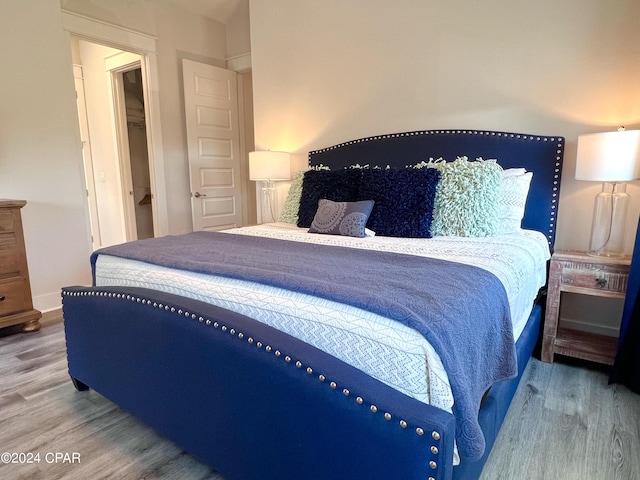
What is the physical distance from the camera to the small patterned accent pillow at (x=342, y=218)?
92.0 inches

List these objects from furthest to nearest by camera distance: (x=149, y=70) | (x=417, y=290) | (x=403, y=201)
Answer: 1. (x=149, y=70)
2. (x=403, y=201)
3. (x=417, y=290)

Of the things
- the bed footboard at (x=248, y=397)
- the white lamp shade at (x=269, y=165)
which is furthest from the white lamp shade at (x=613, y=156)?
the white lamp shade at (x=269, y=165)

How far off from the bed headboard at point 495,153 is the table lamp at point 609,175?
0.87ft

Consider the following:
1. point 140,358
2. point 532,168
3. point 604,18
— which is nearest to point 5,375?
point 140,358

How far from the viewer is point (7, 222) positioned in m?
2.63

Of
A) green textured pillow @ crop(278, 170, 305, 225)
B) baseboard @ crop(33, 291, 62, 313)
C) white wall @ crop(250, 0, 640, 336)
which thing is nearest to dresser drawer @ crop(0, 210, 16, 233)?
baseboard @ crop(33, 291, 62, 313)

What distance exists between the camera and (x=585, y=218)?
244 cm

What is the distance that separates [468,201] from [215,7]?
363 cm

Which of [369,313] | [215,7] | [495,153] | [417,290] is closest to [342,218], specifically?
[495,153]

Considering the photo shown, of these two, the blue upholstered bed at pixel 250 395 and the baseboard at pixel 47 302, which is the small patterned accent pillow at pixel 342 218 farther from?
the baseboard at pixel 47 302

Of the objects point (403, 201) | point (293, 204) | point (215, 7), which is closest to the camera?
point (403, 201)

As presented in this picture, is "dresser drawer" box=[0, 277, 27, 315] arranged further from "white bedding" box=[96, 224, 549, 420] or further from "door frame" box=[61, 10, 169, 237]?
"door frame" box=[61, 10, 169, 237]

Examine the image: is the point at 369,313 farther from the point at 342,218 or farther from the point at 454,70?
the point at 454,70

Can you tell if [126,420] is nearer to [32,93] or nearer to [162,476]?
[162,476]
